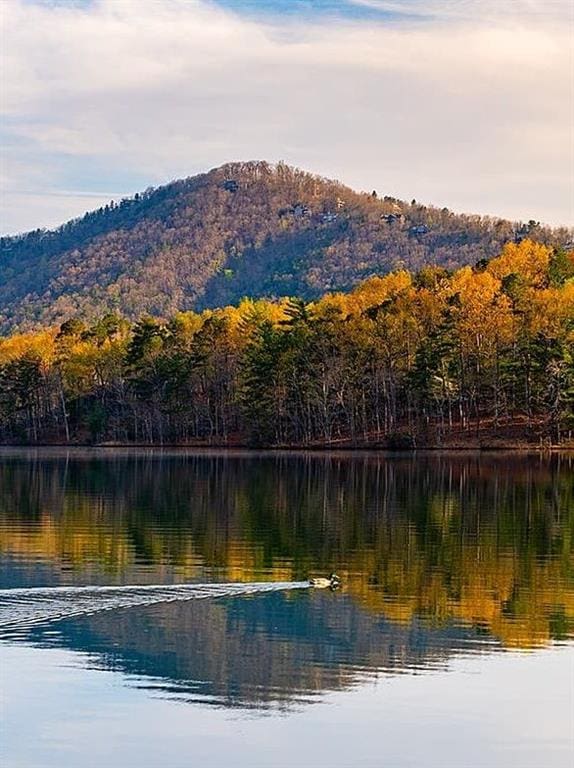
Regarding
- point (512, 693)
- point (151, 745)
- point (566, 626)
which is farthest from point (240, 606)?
point (151, 745)

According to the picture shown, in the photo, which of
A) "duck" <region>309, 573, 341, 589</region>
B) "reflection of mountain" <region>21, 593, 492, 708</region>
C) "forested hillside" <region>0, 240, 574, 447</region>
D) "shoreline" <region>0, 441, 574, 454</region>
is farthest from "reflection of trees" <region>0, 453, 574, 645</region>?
"forested hillside" <region>0, 240, 574, 447</region>

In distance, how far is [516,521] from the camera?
4772cm

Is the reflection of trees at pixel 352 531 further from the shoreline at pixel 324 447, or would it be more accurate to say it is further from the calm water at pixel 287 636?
the shoreline at pixel 324 447

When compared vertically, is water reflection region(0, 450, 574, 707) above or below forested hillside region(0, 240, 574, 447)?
below

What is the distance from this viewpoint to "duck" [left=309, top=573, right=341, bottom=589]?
31.3 m

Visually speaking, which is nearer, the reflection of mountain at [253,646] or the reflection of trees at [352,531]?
the reflection of mountain at [253,646]

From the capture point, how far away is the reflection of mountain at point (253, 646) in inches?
831

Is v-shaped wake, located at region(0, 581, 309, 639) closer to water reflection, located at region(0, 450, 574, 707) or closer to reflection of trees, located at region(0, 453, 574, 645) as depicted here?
water reflection, located at region(0, 450, 574, 707)

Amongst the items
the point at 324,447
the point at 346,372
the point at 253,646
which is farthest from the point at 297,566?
the point at 324,447

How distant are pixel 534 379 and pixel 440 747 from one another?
9085cm

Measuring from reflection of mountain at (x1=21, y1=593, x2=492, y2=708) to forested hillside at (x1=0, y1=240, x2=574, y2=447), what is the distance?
77.5 meters

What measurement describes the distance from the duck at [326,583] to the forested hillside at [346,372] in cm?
A: 7258

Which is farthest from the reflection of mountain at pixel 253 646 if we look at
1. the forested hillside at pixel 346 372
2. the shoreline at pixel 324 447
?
the forested hillside at pixel 346 372

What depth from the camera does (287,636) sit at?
2516cm
